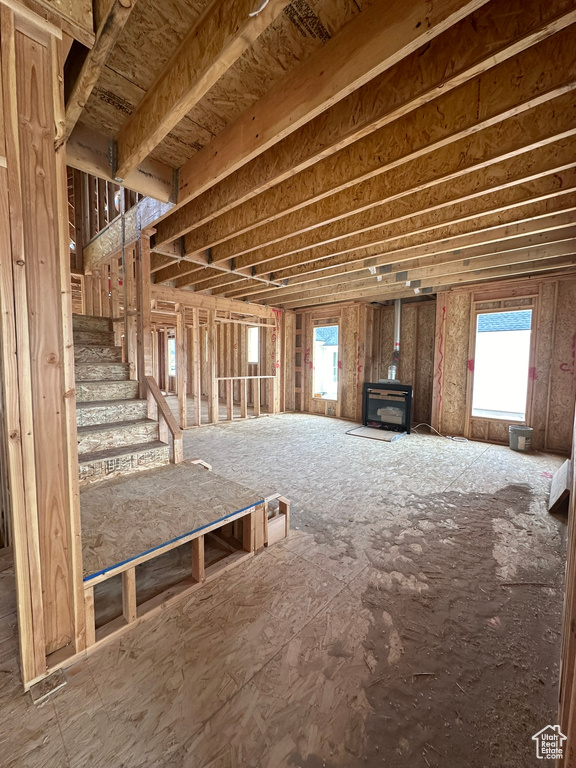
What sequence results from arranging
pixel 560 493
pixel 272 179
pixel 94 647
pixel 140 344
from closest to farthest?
pixel 94 647 < pixel 272 179 < pixel 560 493 < pixel 140 344

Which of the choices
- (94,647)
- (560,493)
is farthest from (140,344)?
(560,493)

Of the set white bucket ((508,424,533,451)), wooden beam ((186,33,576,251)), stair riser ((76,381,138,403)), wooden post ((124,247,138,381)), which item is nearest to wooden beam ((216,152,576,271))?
wooden beam ((186,33,576,251))

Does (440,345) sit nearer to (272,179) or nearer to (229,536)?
(272,179)

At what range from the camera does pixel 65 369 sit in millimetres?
1327

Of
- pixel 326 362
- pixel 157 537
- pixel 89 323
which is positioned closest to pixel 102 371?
Result: pixel 89 323

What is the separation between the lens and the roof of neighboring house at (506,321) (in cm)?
503

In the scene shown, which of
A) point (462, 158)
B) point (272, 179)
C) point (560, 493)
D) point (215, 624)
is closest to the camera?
point (215, 624)

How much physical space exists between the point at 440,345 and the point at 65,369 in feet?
19.7

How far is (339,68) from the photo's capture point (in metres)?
1.56

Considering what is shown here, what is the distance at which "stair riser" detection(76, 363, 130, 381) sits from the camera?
3.27 metres

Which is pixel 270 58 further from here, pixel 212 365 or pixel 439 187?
pixel 212 365

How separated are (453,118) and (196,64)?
1.55 m

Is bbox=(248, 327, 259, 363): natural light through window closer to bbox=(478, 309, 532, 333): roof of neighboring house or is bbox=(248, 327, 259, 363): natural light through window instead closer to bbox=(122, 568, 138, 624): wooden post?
bbox=(478, 309, 532, 333): roof of neighboring house

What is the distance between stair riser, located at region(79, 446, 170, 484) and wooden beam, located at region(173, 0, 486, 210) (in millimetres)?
Result: 2437
